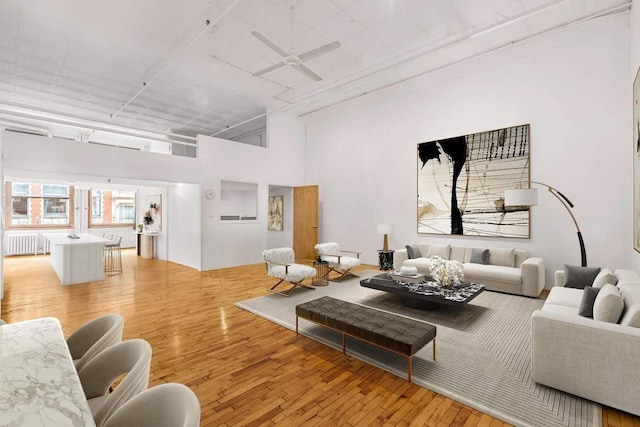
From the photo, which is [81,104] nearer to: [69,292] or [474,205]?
[69,292]

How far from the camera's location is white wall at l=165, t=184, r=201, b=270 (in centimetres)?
776

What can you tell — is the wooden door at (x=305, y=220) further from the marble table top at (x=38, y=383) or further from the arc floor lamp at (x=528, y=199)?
the marble table top at (x=38, y=383)

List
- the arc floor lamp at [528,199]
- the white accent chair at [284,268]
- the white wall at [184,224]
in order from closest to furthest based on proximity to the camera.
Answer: the arc floor lamp at [528,199]
the white accent chair at [284,268]
the white wall at [184,224]

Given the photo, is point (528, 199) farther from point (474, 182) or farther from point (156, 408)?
point (156, 408)

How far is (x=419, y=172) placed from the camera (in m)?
7.18

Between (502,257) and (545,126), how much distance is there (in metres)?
2.59

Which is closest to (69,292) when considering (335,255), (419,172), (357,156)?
(335,255)

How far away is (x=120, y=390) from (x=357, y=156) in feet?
25.7

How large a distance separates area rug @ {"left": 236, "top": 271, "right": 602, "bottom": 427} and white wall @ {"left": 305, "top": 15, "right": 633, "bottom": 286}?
1672mm

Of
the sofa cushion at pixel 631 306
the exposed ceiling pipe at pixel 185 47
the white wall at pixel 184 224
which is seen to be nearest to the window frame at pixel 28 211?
the white wall at pixel 184 224

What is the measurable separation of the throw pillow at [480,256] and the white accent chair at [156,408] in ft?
19.6

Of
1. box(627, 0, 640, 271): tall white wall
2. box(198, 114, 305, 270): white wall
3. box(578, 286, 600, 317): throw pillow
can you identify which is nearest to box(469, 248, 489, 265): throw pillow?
box(627, 0, 640, 271): tall white wall

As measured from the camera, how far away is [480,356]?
3.07 meters

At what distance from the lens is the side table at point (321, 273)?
6059 millimetres
